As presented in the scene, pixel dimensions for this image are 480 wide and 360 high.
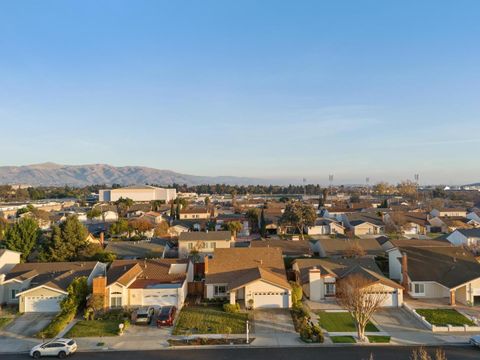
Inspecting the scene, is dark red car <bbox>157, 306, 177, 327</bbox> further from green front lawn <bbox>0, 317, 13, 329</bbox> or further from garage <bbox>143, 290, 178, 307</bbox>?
green front lawn <bbox>0, 317, 13, 329</bbox>

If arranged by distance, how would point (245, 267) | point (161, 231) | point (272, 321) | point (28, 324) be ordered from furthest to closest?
point (161, 231)
point (245, 267)
point (28, 324)
point (272, 321)

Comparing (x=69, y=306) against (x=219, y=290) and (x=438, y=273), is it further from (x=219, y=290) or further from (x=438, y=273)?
(x=438, y=273)

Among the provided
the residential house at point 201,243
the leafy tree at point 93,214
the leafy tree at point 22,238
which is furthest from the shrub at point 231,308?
the leafy tree at point 93,214

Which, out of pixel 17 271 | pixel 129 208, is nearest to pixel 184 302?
pixel 17 271

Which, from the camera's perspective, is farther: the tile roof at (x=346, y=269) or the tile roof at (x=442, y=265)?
the tile roof at (x=442, y=265)

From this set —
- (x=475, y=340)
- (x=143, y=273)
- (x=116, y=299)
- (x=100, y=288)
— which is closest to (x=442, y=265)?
(x=475, y=340)

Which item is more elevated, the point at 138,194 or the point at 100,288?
the point at 138,194

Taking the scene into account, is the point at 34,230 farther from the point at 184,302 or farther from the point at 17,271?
the point at 184,302

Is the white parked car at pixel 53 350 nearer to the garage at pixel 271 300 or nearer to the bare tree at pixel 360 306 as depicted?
the garage at pixel 271 300
